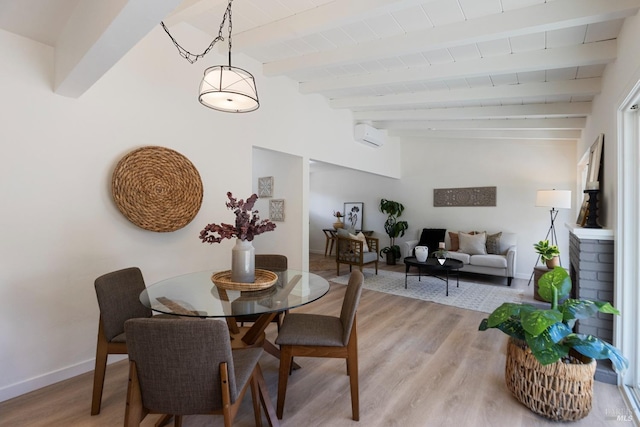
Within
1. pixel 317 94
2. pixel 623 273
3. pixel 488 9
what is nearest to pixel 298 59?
pixel 317 94

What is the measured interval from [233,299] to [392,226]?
19.1 feet

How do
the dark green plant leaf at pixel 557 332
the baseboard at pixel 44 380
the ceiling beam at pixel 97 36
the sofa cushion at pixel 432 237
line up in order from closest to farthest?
the ceiling beam at pixel 97 36, the dark green plant leaf at pixel 557 332, the baseboard at pixel 44 380, the sofa cushion at pixel 432 237

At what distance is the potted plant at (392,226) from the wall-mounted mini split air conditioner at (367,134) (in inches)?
73.0

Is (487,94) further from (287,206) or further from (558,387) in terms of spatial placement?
(558,387)

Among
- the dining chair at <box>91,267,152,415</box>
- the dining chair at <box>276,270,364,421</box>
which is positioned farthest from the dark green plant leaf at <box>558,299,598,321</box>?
the dining chair at <box>91,267,152,415</box>

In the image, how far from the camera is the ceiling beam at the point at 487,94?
10.5 feet

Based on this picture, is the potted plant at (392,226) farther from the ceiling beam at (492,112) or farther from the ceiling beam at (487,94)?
the ceiling beam at (487,94)

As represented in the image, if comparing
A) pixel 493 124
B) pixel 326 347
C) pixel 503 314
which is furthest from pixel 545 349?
pixel 493 124

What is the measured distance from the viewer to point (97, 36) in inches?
61.5

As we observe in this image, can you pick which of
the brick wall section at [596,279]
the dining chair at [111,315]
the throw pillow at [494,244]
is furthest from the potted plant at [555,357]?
the throw pillow at [494,244]

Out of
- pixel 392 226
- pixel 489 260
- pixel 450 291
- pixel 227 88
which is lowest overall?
pixel 450 291

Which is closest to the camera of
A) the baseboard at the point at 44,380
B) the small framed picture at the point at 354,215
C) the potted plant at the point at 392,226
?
the baseboard at the point at 44,380

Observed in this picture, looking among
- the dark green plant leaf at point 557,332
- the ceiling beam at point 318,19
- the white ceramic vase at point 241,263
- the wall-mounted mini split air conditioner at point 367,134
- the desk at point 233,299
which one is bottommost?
the dark green plant leaf at point 557,332

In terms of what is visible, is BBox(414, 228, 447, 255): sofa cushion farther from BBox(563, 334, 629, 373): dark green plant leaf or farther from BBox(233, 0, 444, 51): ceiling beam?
BBox(233, 0, 444, 51): ceiling beam
